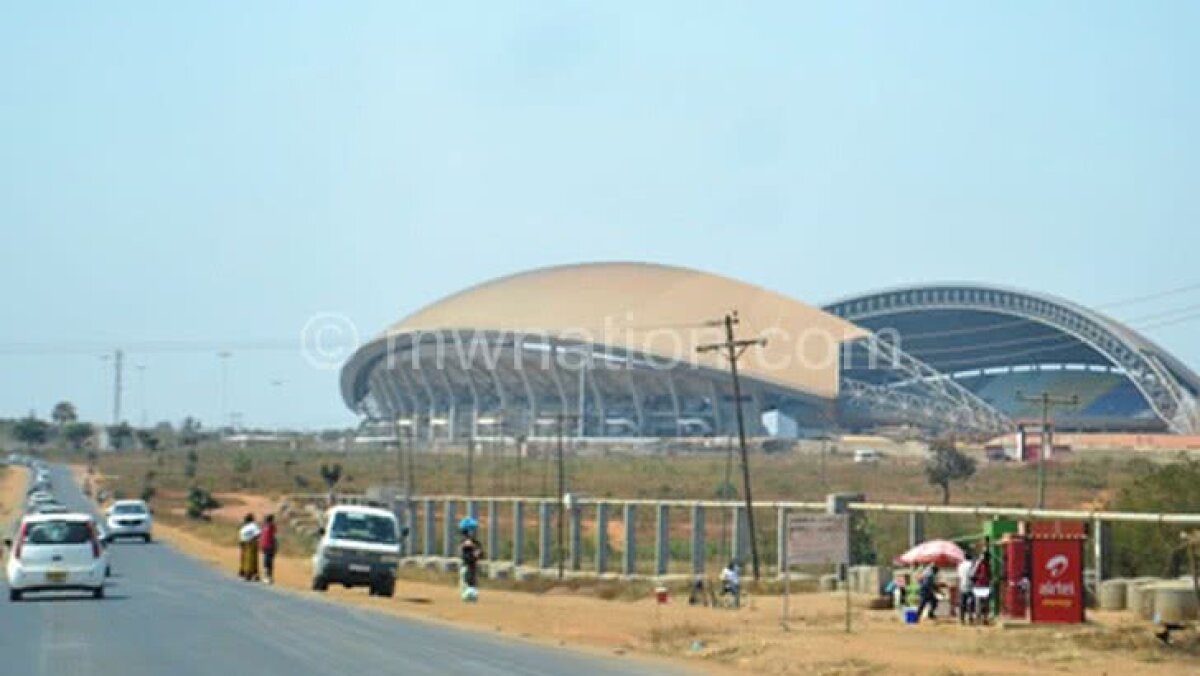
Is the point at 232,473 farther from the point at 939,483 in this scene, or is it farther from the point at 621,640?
the point at 621,640

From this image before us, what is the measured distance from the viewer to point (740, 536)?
43125 mm

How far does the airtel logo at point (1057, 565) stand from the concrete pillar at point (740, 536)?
42.6ft

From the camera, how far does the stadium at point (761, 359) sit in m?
124

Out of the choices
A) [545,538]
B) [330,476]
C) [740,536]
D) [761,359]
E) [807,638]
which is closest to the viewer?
[807,638]

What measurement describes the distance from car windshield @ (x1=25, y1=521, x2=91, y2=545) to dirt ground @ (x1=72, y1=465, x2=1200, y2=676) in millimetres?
4814

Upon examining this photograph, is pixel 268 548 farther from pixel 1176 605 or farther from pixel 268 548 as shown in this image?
pixel 1176 605

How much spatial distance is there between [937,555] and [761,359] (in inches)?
3639

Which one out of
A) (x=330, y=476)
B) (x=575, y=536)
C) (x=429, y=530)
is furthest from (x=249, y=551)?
(x=330, y=476)

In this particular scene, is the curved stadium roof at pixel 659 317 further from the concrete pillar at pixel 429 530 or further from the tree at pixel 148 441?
the concrete pillar at pixel 429 530

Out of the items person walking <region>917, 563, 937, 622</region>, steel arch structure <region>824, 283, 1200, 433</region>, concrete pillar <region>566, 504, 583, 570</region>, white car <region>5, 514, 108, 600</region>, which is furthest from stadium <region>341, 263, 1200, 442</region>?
person walking <region>917, 563, 937, 622</region>

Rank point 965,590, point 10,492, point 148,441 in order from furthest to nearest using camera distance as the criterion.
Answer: point 148,441
point 10,492
point 965,590

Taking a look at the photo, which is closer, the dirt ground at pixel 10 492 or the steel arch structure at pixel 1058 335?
the dirt ground at pixel 10 492

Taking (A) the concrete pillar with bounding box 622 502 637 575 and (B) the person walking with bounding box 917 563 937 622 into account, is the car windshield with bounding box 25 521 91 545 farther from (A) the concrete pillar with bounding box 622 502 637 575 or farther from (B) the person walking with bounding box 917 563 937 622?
(B) the person walking with bounding box 917 563 937 622

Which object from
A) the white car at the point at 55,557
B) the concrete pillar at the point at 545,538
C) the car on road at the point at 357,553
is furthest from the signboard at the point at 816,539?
the concrete pillar at the point at 545,538
